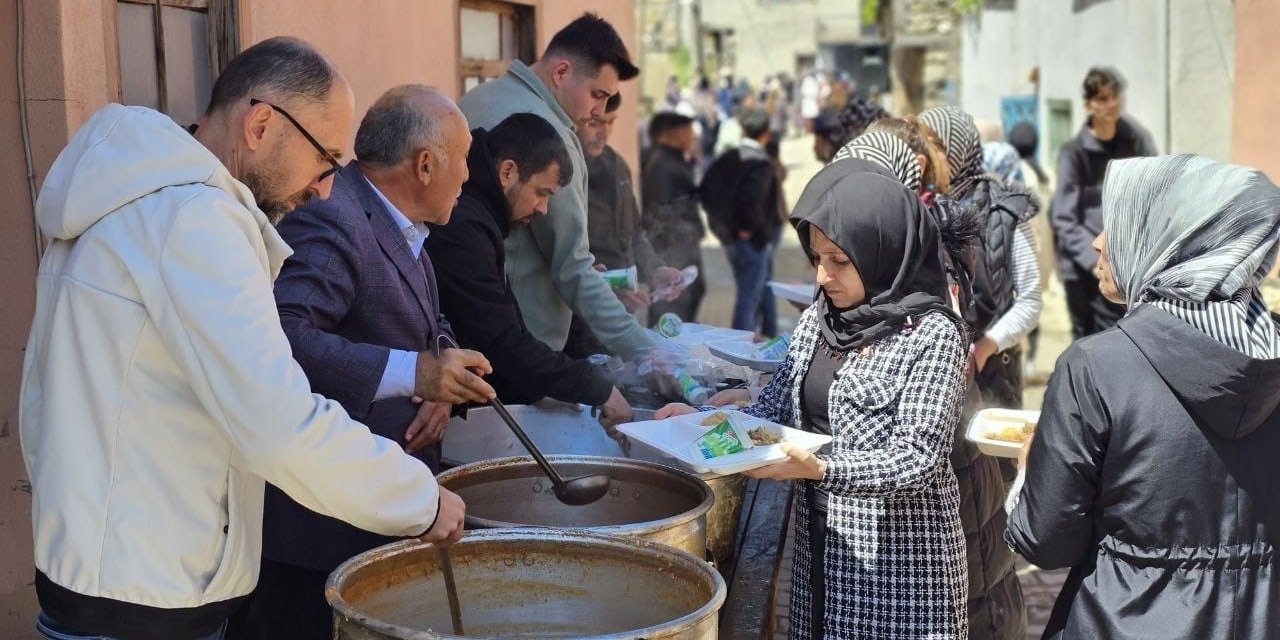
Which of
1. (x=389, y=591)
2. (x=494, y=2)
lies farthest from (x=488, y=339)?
(x=494, y=2)

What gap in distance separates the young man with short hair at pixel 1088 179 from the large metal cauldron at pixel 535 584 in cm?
559

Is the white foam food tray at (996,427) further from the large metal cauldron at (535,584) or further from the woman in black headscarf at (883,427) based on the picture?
the large metal cauldron at (535,584)

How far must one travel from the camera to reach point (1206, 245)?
2.46 m

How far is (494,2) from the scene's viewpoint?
6.36m

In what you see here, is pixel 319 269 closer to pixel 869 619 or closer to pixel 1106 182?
pixel 869 619

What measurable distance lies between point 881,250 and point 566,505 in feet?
3.08

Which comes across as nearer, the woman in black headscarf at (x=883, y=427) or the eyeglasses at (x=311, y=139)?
the eyeglasses at (x=311, y=139)

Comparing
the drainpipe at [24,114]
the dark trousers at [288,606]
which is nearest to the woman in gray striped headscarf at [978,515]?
the dark trousers at [288,606]

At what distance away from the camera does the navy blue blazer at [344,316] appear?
2676mm

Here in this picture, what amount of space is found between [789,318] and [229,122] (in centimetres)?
1035

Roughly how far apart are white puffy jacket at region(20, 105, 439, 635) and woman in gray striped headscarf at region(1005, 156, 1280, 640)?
127cm

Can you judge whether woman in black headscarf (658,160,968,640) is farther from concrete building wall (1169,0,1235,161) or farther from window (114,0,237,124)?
concrete building wall (1169,0,1235,161)

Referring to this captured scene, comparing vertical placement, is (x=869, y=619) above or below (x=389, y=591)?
below

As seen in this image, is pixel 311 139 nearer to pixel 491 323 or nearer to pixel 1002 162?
pixel 491 323
